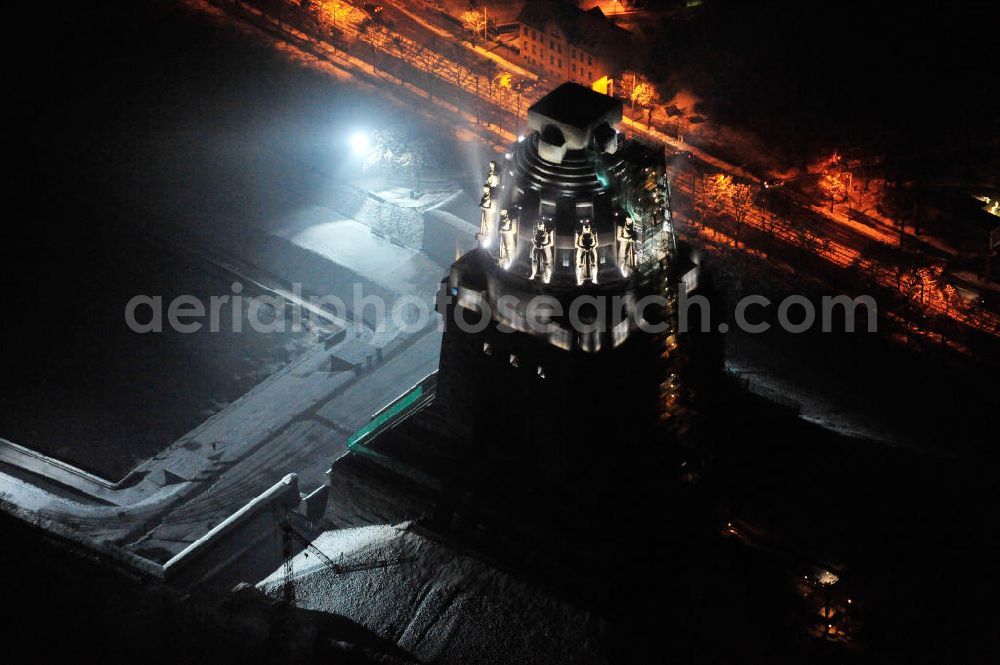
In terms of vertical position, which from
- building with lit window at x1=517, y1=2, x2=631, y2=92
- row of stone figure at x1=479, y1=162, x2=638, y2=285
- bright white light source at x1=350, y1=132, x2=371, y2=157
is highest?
row of stone figure at x1=479, y1=162, x2=638, y2=285

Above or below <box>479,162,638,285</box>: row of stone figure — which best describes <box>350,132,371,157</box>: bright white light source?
below

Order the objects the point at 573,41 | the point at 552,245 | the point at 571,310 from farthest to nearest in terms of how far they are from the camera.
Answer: the point at 573,41
the point at 571,310
the point at 552,245

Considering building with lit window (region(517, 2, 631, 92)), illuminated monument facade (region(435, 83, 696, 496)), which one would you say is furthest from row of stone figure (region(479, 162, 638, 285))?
building with lit window (region(517, 2, 631, 92))

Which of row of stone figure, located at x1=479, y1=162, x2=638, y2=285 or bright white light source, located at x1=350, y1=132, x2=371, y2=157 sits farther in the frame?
bright white light source, located at x1=350, y1=132, x2=371, y2=157

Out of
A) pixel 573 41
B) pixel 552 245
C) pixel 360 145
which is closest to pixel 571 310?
pixel 552 245

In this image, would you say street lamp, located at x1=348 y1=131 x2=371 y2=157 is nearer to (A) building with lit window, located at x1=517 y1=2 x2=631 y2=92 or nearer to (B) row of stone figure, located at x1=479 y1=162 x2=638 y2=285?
(A) building with lit window, located at x1=517 y1=2 x2=631 y2=92

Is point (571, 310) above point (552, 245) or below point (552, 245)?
below

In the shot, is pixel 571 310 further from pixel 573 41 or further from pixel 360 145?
pixel 573 41
